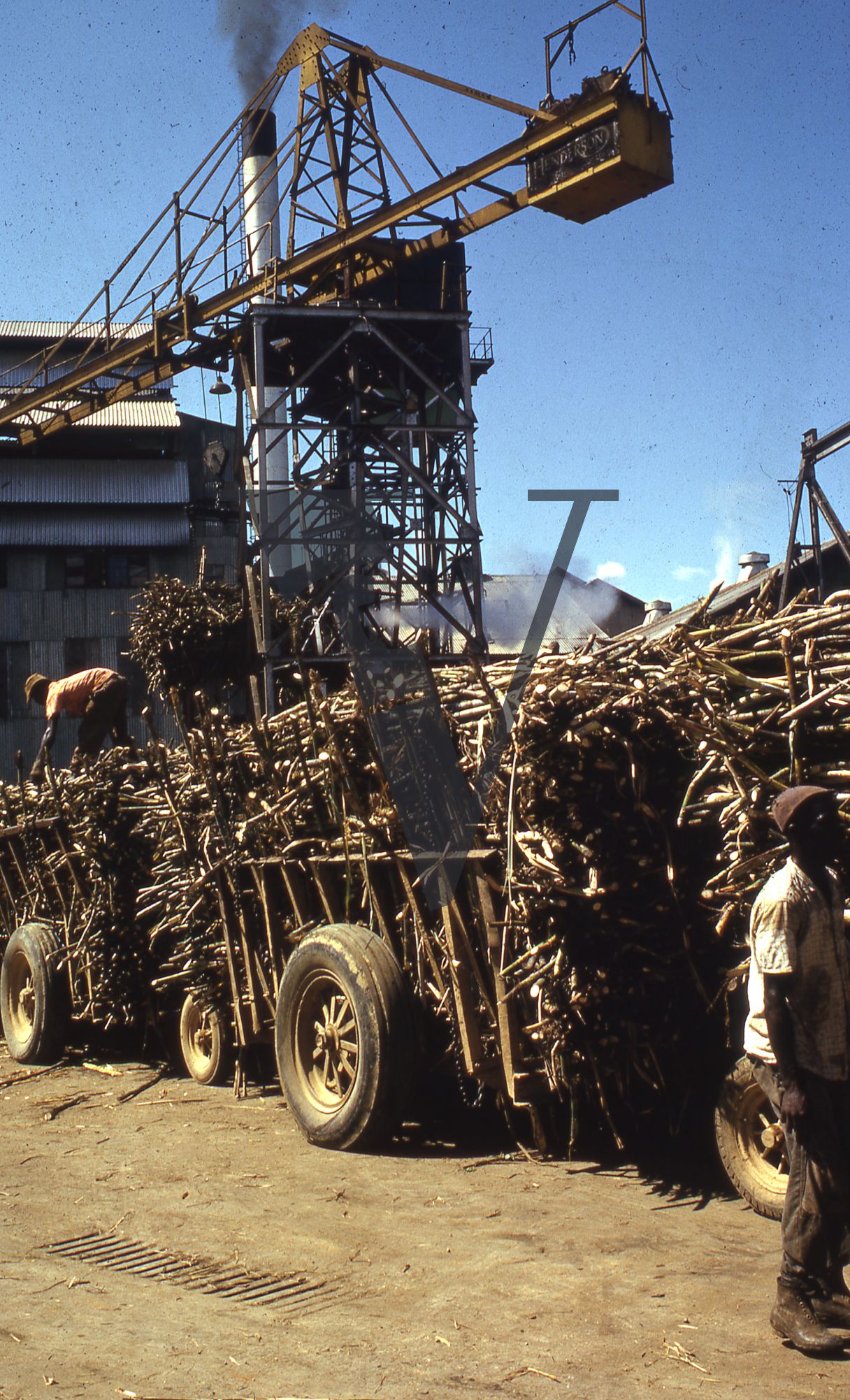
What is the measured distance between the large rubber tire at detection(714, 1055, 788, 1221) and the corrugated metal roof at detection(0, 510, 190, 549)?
3524 cm

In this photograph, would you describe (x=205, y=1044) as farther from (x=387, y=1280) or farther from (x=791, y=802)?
(x=791, y=802)

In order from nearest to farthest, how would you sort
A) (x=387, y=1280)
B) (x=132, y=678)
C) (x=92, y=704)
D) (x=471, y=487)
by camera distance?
(x=387, y=1280) < (x=92, y=704) < (x=471, y=487) < (x=132, y=678)

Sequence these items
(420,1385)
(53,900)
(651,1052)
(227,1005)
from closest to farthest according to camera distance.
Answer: (420,1385), (651,1052), (227,1005), (53,900)

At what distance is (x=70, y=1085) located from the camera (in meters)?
9.19

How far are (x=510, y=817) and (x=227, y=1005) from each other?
3.35 m

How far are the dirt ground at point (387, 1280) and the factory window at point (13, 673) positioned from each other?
31422mm

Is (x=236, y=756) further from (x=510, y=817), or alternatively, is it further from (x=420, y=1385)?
(x=420, y=1385)

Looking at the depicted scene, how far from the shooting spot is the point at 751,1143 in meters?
5.02

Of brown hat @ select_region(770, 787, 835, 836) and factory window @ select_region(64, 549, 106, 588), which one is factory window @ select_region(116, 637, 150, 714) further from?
brown hat @ select_region(770, 787, 835, 836)

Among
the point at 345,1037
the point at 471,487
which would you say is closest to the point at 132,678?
the point at 471,487

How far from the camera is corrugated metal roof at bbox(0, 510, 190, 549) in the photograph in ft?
125

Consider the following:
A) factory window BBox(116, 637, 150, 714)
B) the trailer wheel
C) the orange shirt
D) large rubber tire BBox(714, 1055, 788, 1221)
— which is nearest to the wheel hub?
the trailer wheel

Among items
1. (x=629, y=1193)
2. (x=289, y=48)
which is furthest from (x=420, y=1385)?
(x=289, y=48)

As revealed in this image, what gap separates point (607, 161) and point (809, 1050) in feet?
41.0
